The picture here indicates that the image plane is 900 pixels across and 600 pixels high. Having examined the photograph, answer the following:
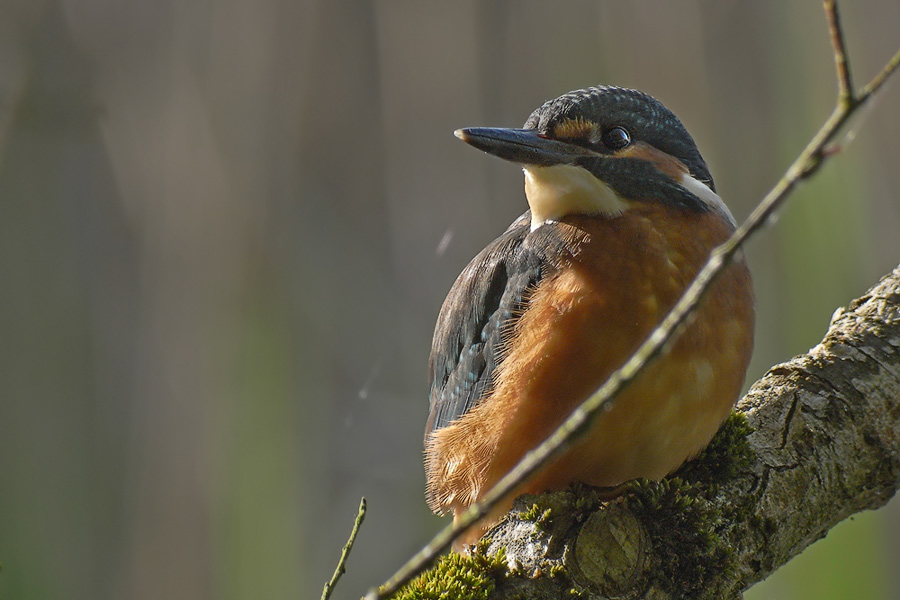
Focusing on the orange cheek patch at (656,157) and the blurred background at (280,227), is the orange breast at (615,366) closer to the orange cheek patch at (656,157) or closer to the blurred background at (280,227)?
the orange cheek patch at (656,157)

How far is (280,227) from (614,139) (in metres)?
2.23

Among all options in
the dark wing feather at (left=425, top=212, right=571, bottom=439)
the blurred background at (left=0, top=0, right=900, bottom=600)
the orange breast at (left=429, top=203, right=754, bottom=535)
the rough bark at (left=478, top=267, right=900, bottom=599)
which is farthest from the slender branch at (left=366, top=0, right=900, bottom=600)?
the blurred background at (left=0, top=0, right=900, bottom=600)

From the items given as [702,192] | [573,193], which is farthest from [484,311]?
[702,192]

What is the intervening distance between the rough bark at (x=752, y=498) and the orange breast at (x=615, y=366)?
0.32ft

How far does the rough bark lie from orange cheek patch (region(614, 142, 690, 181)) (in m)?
0.52

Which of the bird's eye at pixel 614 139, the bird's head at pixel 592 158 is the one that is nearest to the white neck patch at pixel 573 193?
the bird's head at pixel 592 158

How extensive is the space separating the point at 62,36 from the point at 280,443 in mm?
2228

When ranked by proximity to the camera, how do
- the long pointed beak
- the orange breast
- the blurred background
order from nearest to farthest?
1. the orange breast
2. the long pointed beak
3. the blurred background

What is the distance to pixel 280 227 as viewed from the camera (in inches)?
156

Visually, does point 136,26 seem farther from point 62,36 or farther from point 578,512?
point 578,512

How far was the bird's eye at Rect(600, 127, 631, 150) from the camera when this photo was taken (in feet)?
6.70

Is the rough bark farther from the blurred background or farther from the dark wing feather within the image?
the blurred background

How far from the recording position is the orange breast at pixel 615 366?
68.0 inches

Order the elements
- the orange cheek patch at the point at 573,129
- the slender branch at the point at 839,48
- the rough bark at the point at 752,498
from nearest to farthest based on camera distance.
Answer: the slender branch at the point at 839,48
the rough bark at the point at 752,498
the orange cheek patch at the point at 573,129
